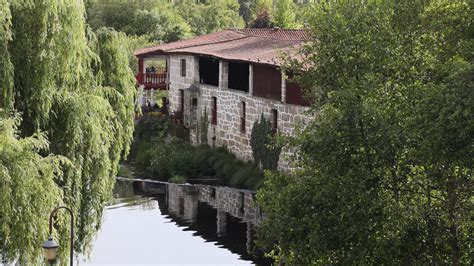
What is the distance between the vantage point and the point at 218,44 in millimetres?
46656

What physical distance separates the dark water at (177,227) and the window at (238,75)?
7707 mm

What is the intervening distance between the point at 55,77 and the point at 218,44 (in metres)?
27.8

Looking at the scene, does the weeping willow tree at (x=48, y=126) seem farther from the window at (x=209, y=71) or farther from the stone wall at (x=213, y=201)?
the window at (x=209, y=71)

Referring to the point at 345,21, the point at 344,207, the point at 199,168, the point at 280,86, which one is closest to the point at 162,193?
the point at 199,168

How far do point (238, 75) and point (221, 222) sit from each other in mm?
13081

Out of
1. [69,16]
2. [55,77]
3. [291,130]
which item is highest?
[69,16]

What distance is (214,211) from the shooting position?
109 ft

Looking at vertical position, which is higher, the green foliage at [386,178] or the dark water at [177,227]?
the green foliage at [386,178]

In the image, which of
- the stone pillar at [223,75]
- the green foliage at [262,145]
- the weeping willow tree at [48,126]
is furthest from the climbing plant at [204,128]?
the weeping willow tree at [48,126]

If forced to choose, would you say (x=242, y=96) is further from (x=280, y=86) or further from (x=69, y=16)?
(x=69, y=16)

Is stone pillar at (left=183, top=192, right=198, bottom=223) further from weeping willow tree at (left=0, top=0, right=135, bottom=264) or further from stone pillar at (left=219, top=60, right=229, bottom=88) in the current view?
weeping willow tree at (left=0, top=0, right=135, bottom=264)

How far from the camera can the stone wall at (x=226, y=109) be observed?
36.5 metres

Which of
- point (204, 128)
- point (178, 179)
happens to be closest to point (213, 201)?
point (178, 179)

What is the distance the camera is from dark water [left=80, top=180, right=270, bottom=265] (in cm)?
2725
